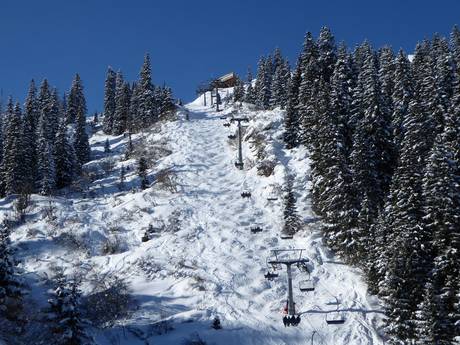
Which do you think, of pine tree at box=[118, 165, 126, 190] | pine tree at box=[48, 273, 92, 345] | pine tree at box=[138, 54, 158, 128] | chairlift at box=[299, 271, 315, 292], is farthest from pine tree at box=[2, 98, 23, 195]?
pine tree at box=[48, 273, 92, 345]

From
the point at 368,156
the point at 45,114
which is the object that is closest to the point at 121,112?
the point at 45,114

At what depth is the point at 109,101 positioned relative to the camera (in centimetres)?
10619

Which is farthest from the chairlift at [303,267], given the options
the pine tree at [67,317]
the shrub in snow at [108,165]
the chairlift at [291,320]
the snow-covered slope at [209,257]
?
the shrub in snow at [108,165]

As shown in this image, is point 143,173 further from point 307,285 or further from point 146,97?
point 146,97

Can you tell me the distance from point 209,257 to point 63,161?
30716mm

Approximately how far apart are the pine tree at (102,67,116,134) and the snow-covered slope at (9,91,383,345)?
41.0m

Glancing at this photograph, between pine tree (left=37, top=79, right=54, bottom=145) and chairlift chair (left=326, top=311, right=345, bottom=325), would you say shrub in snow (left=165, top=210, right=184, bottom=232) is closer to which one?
chairlift chair (left=326, top=311, right=345, bottom=325)

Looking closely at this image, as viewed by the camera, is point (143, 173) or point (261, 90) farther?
point (261, 90)

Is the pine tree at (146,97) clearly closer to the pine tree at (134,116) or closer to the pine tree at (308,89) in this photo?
the pine tree at (134,116)

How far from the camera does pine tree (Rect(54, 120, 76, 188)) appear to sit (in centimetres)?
6369

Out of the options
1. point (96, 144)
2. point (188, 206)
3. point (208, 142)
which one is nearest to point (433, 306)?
point (188, 206)

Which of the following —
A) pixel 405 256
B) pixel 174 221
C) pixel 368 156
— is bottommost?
pixel 405 256

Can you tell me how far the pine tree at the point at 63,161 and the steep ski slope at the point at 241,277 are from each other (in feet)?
52.9

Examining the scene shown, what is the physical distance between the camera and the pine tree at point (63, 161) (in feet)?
209
